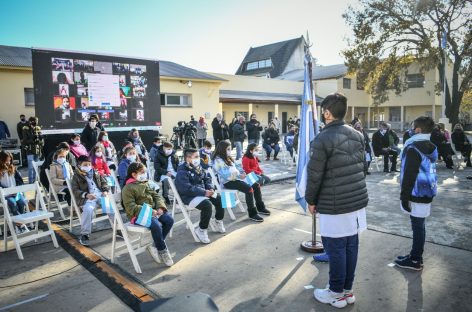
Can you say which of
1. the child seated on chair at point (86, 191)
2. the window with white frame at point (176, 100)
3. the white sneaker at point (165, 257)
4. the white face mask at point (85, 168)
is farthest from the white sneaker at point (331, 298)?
the window with white frame at point (176, 100)

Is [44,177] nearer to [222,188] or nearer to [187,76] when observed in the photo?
[222,188]

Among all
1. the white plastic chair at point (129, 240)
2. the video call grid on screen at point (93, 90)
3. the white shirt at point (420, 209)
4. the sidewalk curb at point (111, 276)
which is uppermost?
the video call grid on screen at point (93, 90)

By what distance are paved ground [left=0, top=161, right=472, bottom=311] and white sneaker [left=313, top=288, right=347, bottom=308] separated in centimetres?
6

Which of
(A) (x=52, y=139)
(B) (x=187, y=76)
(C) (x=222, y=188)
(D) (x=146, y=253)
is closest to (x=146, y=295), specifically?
(D) (x=146, y=253)

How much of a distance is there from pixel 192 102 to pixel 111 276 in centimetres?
1748

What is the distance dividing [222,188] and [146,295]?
2996 millimetres

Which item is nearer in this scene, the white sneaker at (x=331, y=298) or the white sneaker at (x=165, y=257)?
the white sneaker at (x=331, y=298)

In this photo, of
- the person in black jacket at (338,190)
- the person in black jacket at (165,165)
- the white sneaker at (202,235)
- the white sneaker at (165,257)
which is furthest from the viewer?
the person in black jacket at (165,165)

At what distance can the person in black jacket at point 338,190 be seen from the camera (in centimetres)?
309

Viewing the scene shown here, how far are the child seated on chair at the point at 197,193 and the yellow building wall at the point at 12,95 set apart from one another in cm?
1329

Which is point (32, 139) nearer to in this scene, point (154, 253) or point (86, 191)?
point (86, 191)

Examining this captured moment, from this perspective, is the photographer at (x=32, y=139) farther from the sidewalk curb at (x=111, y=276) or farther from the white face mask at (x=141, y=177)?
the white face mask at (x=141, y=177)

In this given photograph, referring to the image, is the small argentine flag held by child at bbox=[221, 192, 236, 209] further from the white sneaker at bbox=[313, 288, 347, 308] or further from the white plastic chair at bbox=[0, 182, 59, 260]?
the white plastic chair at bbox=[0, 182, 59, 260]

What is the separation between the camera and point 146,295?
11.4 feet
